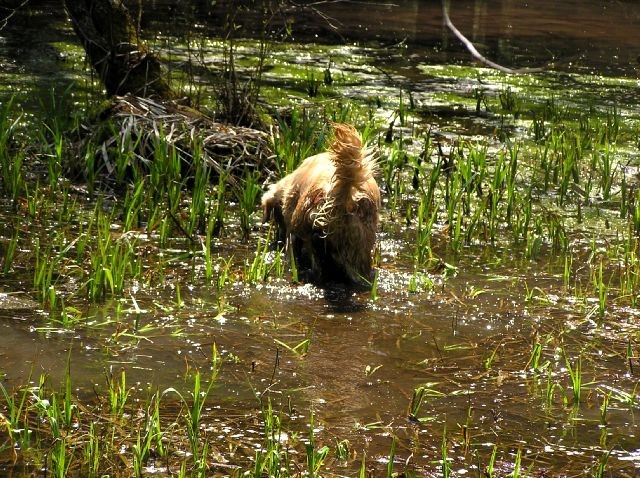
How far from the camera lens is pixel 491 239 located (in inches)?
278

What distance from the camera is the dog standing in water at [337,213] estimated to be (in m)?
5.66

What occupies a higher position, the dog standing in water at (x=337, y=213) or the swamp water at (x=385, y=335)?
the dog standing in water at (x=337, y=213)

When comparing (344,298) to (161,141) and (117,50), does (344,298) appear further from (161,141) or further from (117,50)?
(117,50)

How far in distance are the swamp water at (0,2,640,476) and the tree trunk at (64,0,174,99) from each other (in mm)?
1465

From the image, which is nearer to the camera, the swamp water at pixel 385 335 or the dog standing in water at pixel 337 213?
the swamp water at pixel 385 335

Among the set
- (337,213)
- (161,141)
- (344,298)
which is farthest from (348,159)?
(161,141)

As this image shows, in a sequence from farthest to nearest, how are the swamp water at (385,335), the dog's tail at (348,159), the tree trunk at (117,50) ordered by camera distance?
the tree trunk at (117,50)
the dog's tail at (348,159)
the swamp water at (385,335)

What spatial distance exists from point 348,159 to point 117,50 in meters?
3.96

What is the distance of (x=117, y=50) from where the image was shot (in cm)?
894

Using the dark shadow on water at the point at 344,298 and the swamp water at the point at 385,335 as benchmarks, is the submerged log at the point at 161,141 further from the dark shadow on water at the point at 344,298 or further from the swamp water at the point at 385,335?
the dark shadow on water at the point at 344,298

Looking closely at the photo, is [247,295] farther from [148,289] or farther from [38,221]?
[38,221]

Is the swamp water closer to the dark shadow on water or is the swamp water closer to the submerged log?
the dark shadow on water

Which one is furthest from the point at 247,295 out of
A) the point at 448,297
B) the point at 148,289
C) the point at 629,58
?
the point at 629,58

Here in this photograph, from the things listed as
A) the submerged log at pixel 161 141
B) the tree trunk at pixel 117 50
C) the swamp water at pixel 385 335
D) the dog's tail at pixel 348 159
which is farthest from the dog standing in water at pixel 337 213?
the tree trunk at pixel 117 50
